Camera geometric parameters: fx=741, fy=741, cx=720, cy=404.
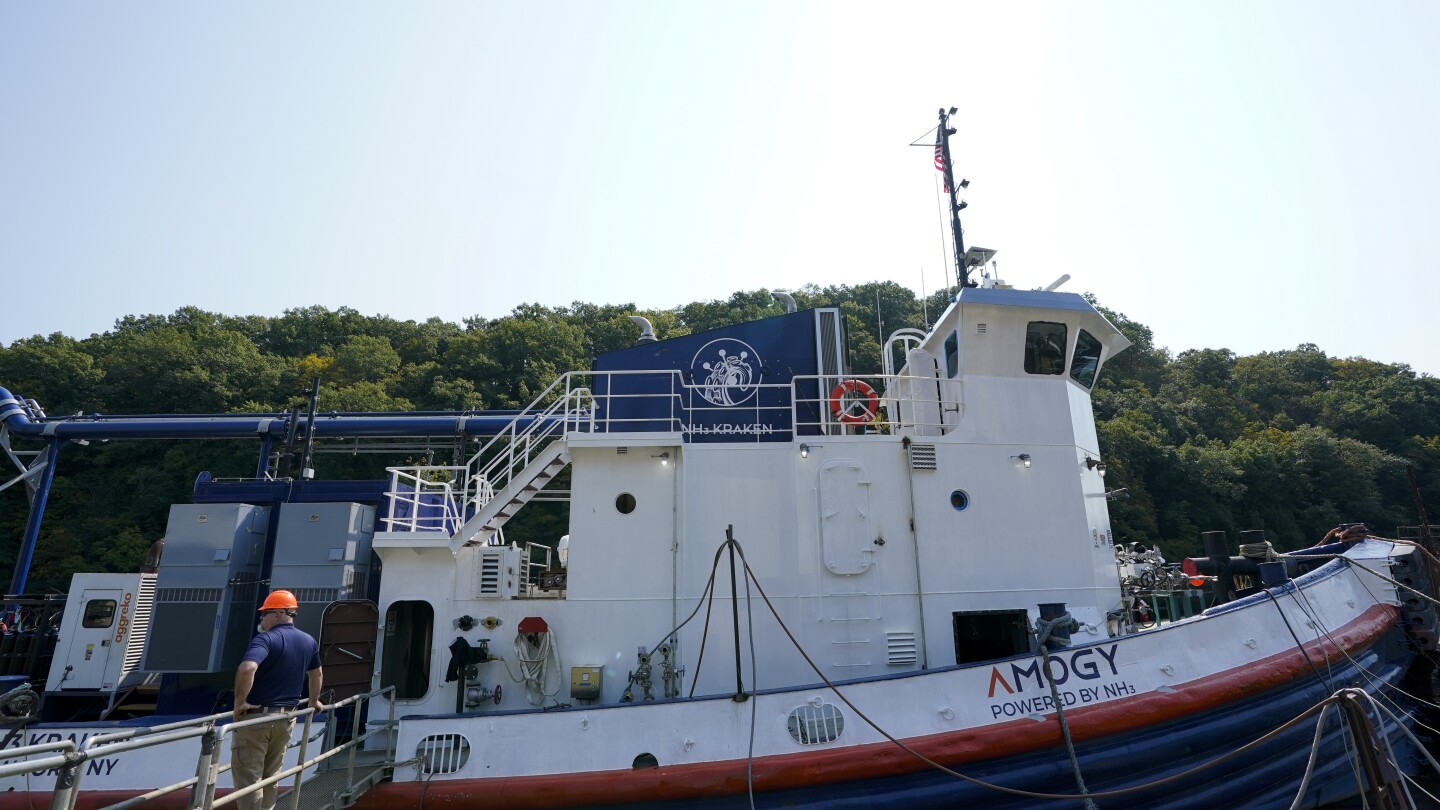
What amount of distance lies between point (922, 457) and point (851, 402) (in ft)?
3.68

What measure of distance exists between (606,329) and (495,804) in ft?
140

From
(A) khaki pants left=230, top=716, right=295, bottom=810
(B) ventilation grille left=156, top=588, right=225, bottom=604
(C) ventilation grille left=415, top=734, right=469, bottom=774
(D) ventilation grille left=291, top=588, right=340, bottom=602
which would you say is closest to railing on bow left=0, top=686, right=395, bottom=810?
(A) khaki pants left=230, top=716, right=295, bottom=810

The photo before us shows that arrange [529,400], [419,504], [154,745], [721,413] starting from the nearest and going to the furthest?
[154,745] < [419,504] < [721,413] < [529,400]

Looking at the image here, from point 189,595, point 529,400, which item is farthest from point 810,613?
point 529,400

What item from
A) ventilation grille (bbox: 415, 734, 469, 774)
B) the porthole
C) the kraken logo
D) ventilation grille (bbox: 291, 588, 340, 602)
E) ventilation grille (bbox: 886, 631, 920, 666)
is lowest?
ventilation grille (bbox: 415, 734, 469, 774)

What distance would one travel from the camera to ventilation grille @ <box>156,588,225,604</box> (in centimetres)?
825

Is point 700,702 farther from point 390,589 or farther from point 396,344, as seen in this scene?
point 396,344

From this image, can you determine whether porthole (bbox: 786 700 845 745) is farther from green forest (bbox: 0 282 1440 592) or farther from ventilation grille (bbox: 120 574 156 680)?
green forest (bbox: 0 282 1440 592)

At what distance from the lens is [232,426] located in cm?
1870

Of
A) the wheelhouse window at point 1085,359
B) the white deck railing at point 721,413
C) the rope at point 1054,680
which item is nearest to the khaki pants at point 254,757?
the white deck railing at point 721,413

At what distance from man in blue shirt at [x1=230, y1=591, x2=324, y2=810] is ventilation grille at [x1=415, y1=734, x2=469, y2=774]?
5.40 ft

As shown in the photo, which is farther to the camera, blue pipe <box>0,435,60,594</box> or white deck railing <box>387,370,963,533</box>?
blue pipe <box>0,435,60,594</box>

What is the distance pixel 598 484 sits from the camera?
26.5 ft

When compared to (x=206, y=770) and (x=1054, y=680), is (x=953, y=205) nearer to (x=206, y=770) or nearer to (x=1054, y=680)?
(x=1054, y=680)
